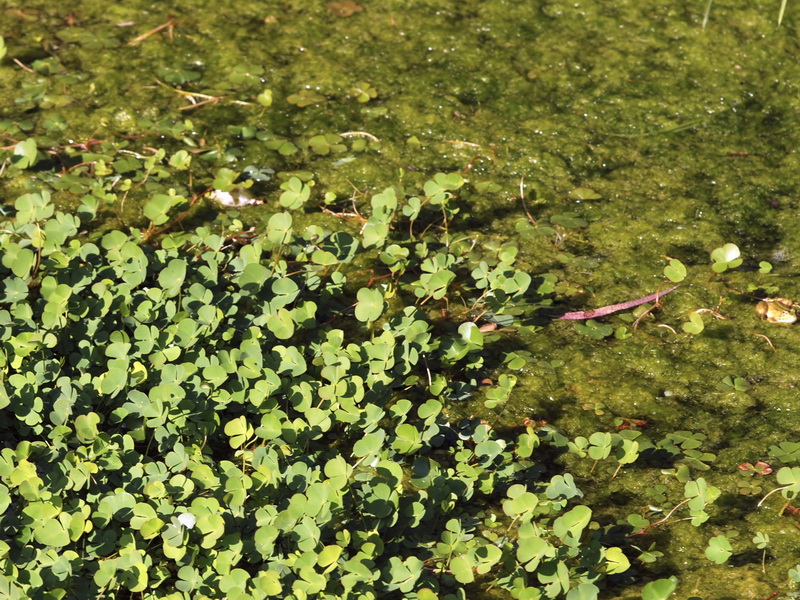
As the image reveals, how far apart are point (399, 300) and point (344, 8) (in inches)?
64.6

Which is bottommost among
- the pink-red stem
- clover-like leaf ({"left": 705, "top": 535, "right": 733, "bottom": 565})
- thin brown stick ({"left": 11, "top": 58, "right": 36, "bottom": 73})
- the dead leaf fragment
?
clover-like leaf ({"left": 705, "top": 535, "right": 733, "bottom": 565})

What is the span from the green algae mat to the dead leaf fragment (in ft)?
0.05

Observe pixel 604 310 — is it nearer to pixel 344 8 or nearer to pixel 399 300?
pixel 399 300

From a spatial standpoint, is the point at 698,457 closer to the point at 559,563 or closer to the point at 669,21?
the point at 559,563

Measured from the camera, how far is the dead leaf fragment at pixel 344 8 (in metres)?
3.69

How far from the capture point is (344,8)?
12.2 feet

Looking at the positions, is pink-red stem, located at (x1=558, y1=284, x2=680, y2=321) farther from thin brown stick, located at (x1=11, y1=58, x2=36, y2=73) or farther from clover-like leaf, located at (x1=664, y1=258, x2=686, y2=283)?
thin brown stick, located at (x1=11, y1=58, x2=36, y2=73)

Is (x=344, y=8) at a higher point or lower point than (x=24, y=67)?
higher

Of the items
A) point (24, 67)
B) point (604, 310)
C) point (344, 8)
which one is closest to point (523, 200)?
point (604, 310)

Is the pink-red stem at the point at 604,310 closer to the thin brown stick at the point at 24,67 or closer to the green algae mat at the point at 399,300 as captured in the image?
the green algae mat at the point at 399,300

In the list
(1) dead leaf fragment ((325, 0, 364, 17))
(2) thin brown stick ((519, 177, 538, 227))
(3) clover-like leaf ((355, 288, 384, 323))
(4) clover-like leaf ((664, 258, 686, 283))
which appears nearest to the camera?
(3) clover-like leaf ((355, 288, 384, 323))

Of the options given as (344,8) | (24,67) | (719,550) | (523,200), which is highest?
(344,8)

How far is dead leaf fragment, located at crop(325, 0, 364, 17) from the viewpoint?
3.69m

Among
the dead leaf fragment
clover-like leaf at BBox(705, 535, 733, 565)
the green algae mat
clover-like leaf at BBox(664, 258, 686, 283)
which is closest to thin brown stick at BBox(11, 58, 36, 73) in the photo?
the green algae mat
